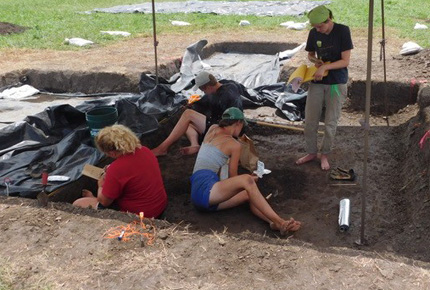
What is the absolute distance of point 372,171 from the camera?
18.8 feet

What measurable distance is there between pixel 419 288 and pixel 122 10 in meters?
16.3

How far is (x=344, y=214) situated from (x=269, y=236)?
76 centimetres

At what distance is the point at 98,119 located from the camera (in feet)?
18.5

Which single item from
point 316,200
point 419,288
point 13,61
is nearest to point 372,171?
point 316,200

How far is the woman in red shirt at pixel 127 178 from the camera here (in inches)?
164

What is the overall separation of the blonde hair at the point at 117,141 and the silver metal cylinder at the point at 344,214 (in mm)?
2028

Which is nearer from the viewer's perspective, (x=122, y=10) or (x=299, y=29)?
(x=299, y=29)

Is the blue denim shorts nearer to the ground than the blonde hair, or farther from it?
nearer to the ground

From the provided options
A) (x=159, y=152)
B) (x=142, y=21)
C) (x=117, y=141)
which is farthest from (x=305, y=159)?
(x=142, y=21)

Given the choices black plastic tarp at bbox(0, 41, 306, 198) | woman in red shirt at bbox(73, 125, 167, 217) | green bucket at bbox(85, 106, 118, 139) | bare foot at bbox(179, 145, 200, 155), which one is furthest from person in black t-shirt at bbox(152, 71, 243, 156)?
woman in red shirt at bbox(73, 125, 167, 217)

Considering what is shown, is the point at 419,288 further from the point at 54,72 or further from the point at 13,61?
the point at 13,61

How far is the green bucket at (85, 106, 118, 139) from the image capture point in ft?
18.5

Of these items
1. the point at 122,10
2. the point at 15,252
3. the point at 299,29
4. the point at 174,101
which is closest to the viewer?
the point at 15,252

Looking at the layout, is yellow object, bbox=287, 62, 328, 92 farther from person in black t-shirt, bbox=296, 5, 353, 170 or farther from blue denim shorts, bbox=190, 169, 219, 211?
blue denim shorts, bbox=190, 169, 219, 211
